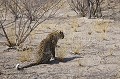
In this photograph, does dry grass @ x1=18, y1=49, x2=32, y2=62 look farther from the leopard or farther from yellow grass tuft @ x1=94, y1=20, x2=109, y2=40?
yellow grass tuft @ x1=94, y1=20, x2=109, y2=40

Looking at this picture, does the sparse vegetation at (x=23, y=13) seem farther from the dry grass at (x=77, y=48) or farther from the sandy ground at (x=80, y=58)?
the dry grass at (x=77, y=48)

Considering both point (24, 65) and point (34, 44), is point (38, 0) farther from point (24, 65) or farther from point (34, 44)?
point (24, 65)

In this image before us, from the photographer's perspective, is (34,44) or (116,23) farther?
(116,23)

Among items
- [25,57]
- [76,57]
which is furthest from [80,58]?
[25,57]

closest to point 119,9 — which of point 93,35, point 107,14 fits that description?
point 107,14

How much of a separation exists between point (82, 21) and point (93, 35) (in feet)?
12.7

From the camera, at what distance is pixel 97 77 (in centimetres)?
790

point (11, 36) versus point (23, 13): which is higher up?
point (23, 13)

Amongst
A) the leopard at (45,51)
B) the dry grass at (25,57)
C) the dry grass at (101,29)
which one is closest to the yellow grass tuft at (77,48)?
the leopard at (45,51)

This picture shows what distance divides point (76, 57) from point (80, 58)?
17 cm

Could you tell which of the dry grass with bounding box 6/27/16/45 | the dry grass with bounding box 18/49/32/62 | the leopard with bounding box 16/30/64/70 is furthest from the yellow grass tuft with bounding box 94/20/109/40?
the leopard with bounding box 16/30/64/70

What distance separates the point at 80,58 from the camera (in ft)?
31.6

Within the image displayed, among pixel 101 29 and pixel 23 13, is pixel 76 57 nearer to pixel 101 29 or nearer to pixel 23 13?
pixel 23 13

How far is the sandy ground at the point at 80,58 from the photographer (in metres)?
8.10
